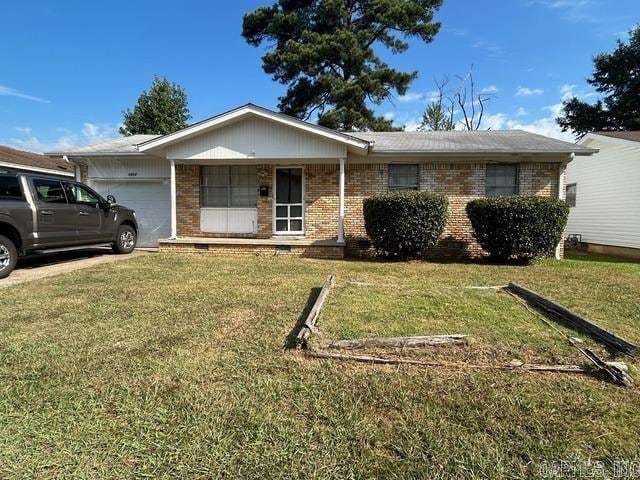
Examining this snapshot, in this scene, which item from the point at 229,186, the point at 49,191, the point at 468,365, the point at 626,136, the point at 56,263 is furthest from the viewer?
the point at 626,136

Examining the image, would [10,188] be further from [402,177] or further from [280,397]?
[402,177]

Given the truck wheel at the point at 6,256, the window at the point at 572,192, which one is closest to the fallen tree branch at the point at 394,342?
the truck wheel at the point at 6,256

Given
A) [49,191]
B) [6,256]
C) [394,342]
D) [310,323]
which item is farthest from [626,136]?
[6,256]

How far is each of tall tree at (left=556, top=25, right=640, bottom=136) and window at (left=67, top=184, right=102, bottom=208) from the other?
3052 centimetres

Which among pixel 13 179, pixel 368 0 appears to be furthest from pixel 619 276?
pixel 368 0

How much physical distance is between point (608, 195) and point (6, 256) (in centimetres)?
1769

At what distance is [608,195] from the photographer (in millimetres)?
13820

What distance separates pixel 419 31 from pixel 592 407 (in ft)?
77.9

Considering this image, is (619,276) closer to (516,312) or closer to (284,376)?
(516,312)

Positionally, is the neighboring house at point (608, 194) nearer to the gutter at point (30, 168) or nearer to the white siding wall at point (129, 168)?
the white siding wall at point (129, 168)

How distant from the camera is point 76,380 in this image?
2990 millimetres

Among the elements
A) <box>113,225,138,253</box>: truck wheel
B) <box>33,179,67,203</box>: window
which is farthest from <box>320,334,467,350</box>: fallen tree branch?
<box>113,225,138,253</box>: truck wheel

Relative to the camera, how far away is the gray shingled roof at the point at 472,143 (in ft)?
33.2

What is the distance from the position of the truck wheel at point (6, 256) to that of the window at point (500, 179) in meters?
11.2
